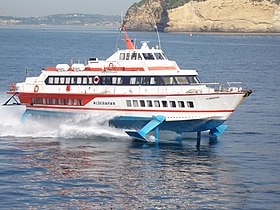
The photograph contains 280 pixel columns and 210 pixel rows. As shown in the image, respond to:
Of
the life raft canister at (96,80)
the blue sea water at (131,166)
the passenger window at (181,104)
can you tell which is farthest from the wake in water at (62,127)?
the passenger window at (181,104)

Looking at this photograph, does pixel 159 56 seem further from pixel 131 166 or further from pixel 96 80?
pixel 131 166

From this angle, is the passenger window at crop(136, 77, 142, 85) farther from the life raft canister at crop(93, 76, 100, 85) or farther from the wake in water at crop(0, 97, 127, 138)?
the wake in water at crop(0, 97, 127, 138)

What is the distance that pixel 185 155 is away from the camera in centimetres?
3847

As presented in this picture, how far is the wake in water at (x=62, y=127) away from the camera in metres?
43.2

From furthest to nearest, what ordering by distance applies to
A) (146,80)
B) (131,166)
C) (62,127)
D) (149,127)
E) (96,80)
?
(62,127), (96,80), (146,80), (149,127), (131,166)

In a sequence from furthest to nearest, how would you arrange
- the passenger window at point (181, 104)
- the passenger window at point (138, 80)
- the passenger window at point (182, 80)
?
the passenger window at point (138, 80), the passenger window at point (182, 80), the passenger window at point (181, 104)

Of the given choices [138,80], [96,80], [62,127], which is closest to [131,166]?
[138,80]

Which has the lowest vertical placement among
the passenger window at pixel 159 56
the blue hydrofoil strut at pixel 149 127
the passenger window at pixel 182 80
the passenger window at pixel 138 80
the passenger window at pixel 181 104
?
the blue hydrofoil strut at pixel 149 127

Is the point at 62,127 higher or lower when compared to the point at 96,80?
lower

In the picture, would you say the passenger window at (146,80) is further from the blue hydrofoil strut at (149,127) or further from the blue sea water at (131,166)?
the blue sea water at (131,166)

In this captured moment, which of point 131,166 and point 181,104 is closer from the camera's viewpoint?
point 131,166

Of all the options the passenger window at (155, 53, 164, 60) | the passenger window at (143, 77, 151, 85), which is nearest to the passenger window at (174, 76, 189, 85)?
the passenger window at (143, 77, 151, 85)

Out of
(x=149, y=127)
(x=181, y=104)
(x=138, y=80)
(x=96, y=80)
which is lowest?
(x=149, y=127)

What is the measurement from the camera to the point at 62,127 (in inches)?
1738
